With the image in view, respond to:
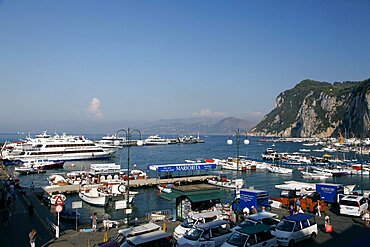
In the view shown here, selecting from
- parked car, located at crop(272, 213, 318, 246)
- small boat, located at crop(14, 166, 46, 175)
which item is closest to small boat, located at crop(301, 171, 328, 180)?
parked car, located at crop(272, 213, 318, 246)

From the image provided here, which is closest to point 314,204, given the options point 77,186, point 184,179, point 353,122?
point 184,179

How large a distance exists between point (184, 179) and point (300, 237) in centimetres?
2997

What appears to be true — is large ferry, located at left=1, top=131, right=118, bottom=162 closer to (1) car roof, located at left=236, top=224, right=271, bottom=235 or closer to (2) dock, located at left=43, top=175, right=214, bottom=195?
(2) dock, located at left=43, top=175, right=214, bottom=195

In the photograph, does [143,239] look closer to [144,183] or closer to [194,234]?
[194,234]

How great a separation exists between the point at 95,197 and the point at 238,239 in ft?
74.7

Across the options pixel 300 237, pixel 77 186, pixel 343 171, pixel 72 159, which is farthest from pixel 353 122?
pixel 300 237

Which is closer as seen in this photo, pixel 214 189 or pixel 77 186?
pixel 214 189

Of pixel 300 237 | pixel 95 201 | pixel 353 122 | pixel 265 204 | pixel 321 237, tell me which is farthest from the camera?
pixel 353 122

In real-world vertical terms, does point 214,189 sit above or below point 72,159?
above

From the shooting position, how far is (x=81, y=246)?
15.1 meters

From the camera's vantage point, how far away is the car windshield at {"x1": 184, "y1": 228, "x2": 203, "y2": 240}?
45.4ft

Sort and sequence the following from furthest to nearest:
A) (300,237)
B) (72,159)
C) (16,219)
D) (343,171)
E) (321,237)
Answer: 1. (72,159)
2. (343,171)
3. (16,219)
4. (321,237)
5. (300,237)

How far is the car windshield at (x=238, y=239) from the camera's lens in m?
12.7

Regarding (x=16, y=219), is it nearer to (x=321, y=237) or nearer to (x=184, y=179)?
(x=321, y=237)
